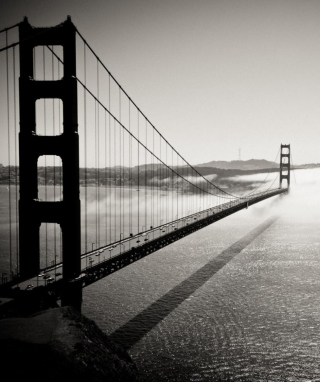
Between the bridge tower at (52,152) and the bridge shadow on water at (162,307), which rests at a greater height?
the bridge tower at (52,152)

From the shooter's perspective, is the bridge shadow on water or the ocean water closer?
the ocean water

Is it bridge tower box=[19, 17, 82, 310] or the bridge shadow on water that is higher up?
bridge tower box=[19, 17, 82, 310]

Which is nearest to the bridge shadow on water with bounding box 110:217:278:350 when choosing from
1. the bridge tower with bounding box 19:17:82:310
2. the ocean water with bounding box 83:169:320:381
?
the ocean water with bounding box 83:169:320:381

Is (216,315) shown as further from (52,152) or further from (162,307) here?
(52,152)

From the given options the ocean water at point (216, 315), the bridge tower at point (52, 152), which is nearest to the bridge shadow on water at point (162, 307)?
the ocean water at point (216, 315)

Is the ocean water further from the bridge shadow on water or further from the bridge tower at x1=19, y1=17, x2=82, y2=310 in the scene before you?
the bridge tower at x1=19, y1=17, x2=82, y2=310

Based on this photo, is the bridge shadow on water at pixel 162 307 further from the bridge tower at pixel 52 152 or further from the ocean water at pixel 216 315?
the bridge tower at pixel 52 152
